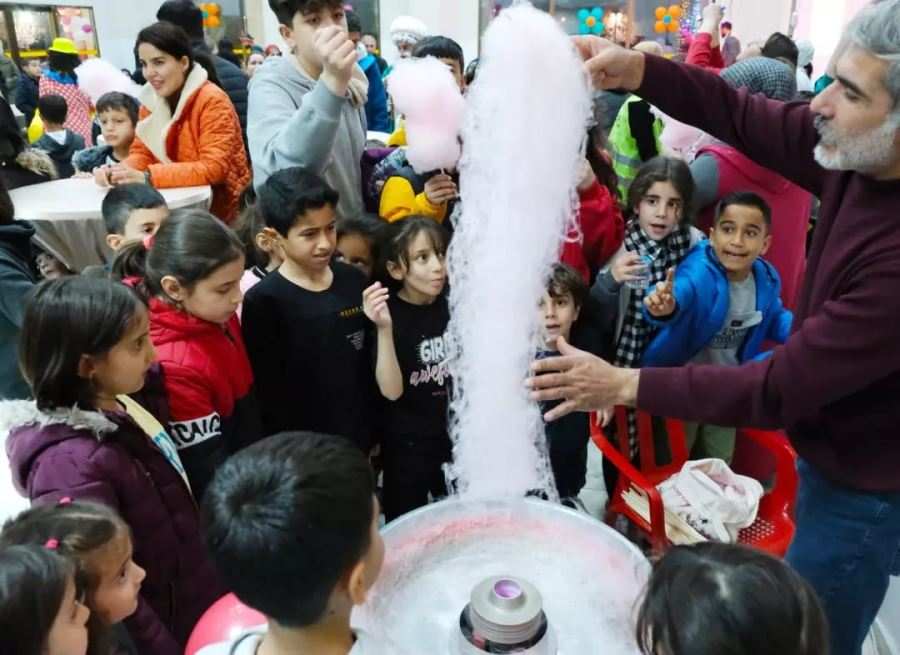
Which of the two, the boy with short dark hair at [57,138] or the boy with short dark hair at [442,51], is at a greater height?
the boy with short dark hair at [442,51]

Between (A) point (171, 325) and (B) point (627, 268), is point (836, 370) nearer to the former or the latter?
(B) point (627, 268)

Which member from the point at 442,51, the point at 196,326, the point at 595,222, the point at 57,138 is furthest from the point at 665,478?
the point at 57,138

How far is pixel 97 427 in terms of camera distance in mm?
1089

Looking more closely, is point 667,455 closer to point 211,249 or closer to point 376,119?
point 211,249

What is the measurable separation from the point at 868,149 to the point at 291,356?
1160 mm

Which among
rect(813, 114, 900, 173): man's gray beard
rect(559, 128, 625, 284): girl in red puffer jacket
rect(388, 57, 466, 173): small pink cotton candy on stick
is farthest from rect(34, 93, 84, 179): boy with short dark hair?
rect(813, 114, 900, 173): man's gray beard

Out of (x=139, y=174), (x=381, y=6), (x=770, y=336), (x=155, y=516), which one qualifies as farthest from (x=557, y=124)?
(x=381, y=6)

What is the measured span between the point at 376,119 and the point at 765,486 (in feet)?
7.18

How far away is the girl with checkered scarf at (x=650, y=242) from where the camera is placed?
6.07ft

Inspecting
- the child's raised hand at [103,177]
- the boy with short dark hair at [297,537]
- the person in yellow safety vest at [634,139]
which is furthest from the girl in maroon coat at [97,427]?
the person in yellow safety vest at [634,139]

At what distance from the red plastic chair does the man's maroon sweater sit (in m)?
0.52

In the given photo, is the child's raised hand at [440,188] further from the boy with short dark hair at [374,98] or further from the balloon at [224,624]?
the boy with short dark hair at [374,98]

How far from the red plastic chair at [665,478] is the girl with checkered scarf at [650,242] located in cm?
6

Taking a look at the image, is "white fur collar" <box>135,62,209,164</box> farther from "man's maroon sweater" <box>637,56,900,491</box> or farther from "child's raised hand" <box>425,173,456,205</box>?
"man's maroon sweater" <box>637,56,900,491</box>
